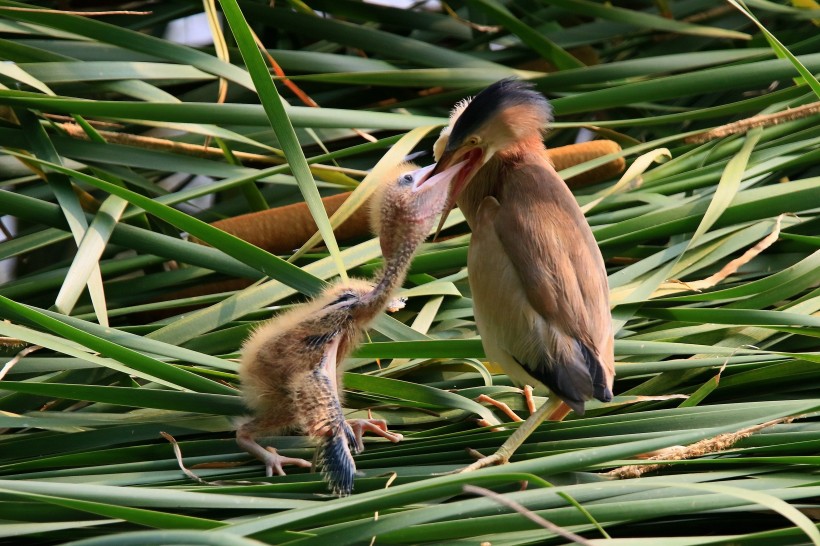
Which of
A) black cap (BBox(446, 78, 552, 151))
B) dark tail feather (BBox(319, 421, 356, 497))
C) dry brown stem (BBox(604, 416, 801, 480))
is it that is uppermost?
black cap (BBox(446, 78, 552, 151))

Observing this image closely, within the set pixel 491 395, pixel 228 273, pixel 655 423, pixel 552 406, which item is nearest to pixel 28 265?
pixel 228 273

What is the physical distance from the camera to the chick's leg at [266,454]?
1.56 meters

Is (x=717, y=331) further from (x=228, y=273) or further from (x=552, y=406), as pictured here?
(x=228, y=273)

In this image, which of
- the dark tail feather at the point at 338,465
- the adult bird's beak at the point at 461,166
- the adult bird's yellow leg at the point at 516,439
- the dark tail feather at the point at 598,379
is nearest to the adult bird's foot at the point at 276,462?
the dark tail feather at the point at 338,465

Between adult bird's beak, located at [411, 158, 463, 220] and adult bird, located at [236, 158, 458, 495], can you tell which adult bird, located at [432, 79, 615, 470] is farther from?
adult bird, located at [236, 158, 458, 495]

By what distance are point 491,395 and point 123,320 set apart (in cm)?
75

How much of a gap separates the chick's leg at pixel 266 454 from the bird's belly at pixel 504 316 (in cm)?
A: 39

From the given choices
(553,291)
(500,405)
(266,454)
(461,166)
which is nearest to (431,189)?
(461,166)

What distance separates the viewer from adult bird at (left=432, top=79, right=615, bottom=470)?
5.48ft

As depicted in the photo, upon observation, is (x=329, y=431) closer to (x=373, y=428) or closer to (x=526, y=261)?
(x=373, y=428)

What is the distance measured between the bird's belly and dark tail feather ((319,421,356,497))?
1.28 feet

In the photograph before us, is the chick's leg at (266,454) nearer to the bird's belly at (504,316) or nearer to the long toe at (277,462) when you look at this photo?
the long toe at (277,462)

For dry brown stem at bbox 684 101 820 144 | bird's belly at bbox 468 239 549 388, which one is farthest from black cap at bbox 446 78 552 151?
dry brown stem at bbox 684 101 820 144

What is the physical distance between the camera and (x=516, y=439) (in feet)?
5.30
